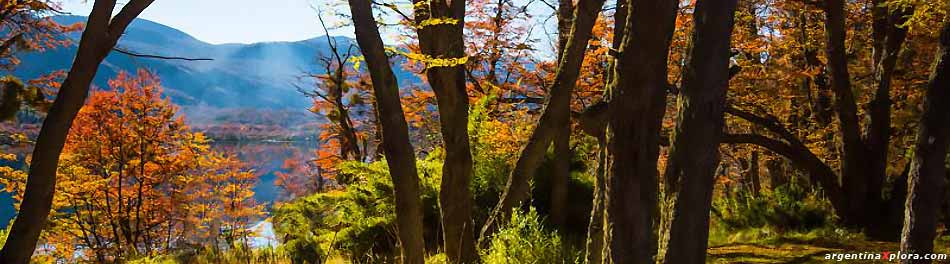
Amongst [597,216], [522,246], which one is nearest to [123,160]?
[522,246]

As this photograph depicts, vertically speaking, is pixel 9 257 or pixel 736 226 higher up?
pixel 9 257

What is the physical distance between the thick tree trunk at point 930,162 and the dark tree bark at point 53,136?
5249mm

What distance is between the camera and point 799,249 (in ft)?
21.8

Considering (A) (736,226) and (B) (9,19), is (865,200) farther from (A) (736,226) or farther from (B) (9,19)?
(B) (9,19)

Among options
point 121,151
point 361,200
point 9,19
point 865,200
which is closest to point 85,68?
point 361,200

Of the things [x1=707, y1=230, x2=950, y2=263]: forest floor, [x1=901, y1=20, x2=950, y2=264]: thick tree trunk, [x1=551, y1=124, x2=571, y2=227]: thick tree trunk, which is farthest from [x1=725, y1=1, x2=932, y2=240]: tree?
[x1=901, y1=20, x2=950, y2=264]: thick tree trunk

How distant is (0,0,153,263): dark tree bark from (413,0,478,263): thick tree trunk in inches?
98.2

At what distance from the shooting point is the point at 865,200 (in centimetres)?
788

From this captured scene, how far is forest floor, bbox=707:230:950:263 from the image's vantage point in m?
6.05

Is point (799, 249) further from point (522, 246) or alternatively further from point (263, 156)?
point (263, 156)

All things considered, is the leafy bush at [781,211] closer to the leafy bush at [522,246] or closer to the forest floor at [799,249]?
the forest floor at [799,249]

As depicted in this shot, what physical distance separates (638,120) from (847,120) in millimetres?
6638

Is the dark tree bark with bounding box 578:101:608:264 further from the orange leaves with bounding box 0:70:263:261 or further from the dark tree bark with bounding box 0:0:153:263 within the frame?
the orange leaves with bounding box 0:70:263:261

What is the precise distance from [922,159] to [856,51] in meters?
8.73
